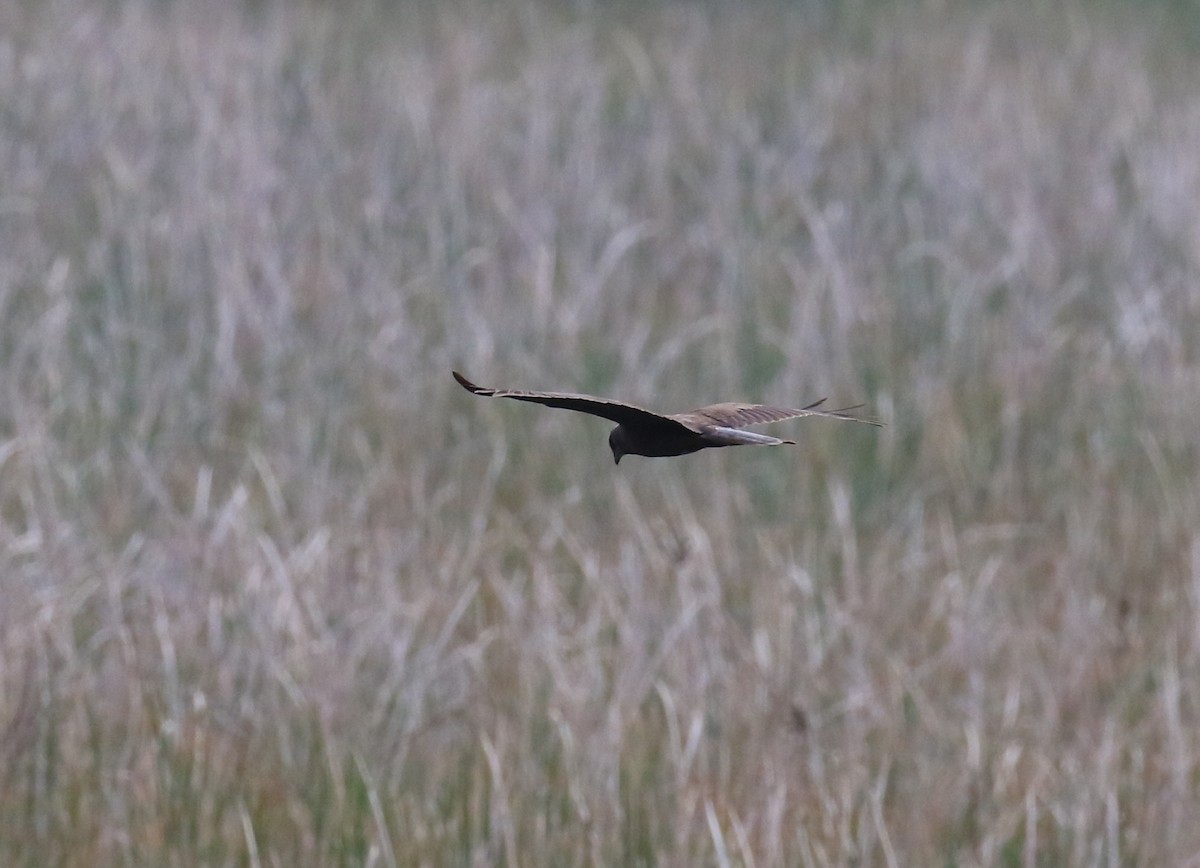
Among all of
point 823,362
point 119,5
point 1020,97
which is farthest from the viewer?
point 119,5

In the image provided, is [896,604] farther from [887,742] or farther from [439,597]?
[439,597]

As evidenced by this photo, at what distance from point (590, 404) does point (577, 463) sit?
3080 millimetres

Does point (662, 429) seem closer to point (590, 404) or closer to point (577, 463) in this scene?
point (590, 404)

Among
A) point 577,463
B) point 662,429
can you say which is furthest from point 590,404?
point 577,463

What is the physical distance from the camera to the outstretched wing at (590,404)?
2.33 ft

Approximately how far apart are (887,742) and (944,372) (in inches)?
59.0

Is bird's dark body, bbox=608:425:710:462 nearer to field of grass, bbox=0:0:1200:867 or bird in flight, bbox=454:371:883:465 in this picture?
bird in flight, bbox=454:371:883:465

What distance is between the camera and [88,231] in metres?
4.81

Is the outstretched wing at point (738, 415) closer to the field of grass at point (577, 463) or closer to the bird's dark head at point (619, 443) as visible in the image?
the bird's dark head at point (619, 443)

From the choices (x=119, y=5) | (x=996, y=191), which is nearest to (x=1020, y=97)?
(x=996, y=191)

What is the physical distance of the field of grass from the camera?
279cm

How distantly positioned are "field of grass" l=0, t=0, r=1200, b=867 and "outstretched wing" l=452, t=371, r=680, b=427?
184 cm

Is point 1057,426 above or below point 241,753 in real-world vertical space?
Result: above

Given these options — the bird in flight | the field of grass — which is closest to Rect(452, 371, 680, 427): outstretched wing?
the bird in flight
